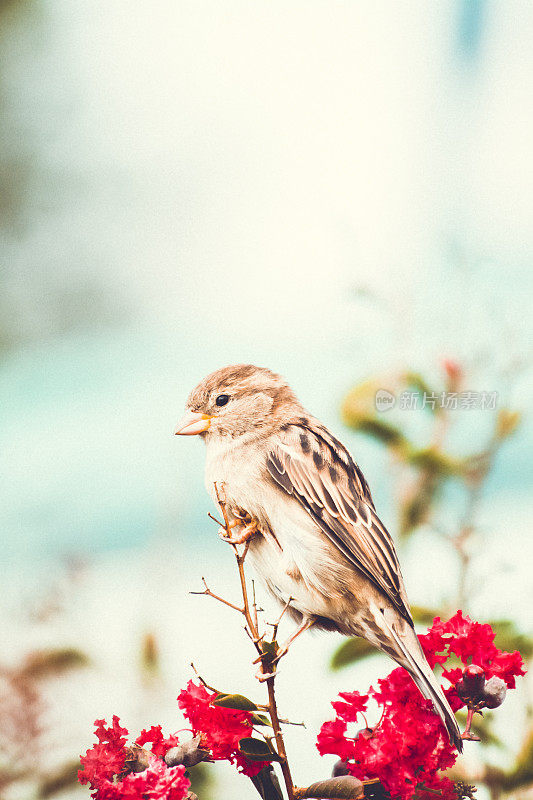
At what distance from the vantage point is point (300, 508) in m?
0.92

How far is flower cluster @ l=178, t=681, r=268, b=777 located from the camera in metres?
0.65

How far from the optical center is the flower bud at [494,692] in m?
0.66

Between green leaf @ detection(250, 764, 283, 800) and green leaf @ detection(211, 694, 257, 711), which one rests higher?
green leaf @ detection(211, 694, 257, 711)

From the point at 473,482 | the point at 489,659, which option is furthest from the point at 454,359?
the point at 489,659

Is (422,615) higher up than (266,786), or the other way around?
(266,786)

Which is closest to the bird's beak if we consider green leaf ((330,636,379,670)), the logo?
green leaf ((330,636,379,670))

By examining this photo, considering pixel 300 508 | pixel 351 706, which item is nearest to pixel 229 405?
pixel 300 508

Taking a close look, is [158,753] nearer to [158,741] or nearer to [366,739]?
[158,741]

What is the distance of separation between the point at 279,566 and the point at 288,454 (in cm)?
14

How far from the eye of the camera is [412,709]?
674 millimetres

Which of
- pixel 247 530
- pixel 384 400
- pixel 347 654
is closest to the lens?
pixel 247 530

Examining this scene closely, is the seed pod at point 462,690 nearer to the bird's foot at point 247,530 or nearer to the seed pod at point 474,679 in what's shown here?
the seed pod at point 474,679

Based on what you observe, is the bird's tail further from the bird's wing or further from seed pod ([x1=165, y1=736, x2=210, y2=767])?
seed pod ([x1=165, y1=736, x2=210, y2=767])

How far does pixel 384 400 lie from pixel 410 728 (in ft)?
2.81
